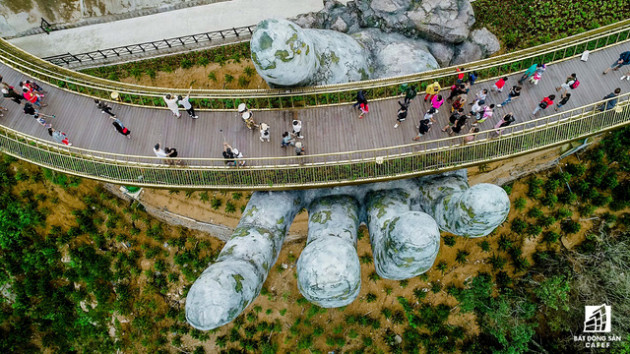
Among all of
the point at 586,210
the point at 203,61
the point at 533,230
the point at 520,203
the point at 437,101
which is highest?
the point at 203,61

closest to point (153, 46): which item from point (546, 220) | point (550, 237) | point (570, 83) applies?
point (570, 83)

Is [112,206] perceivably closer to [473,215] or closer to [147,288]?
[147,288]

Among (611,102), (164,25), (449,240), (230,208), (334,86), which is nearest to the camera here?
(611,102)

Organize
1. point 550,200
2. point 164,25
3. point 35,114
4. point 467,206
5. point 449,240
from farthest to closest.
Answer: point 164,25
point 449,240
point 550,200
point 35,114
point 467,206

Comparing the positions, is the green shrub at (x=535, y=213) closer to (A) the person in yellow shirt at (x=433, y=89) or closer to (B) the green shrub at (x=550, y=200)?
(B) the green shrub at (x=550, y=200)

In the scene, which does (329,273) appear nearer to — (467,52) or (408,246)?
(408,246)

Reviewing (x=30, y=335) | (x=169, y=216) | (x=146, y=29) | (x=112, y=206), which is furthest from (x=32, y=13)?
(x=30, y=335)

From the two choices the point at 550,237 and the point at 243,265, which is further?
the point at 550,237
